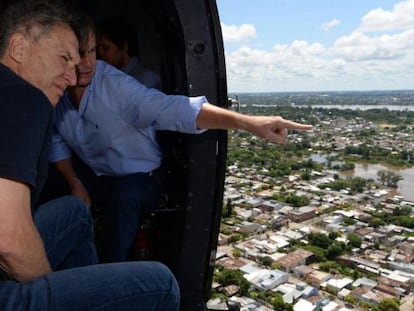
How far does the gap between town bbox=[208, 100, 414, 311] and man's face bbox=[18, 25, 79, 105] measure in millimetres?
979

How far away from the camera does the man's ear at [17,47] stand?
98 centimetres

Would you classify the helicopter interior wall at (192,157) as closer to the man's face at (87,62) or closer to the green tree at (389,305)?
the man's face at (87,62)

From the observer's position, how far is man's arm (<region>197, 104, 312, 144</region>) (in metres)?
1.36

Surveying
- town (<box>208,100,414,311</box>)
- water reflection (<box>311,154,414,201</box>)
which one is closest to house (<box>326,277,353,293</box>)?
town (<box>208,100,414,311</box>)

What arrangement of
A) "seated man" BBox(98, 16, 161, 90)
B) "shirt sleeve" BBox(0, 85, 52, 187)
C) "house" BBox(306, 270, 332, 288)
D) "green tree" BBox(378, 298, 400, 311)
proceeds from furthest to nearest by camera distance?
"house" BBox(306, 270, 332, 288), "green tree" BBox(378, 298, 400, 311), "seated man" BBox(98, 16, 161, 90), "shirt sleeve" BBox(0, 85, 52, 187)

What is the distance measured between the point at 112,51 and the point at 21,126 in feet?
4.46

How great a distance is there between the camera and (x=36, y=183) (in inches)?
37.0

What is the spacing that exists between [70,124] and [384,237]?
Result: 17.7 metres

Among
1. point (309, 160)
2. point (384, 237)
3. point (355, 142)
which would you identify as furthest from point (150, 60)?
point (355, 142)

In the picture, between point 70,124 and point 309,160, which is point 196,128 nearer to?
point 70,124

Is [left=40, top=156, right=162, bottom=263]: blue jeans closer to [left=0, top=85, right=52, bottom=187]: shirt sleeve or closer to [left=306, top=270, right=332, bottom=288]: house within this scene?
[left=0, top=85, right=52, bottom=187]: shirt sleeve

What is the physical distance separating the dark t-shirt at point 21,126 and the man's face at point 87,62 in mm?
592

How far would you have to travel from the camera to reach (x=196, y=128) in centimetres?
140

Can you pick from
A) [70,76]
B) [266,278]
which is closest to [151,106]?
[70,76]
